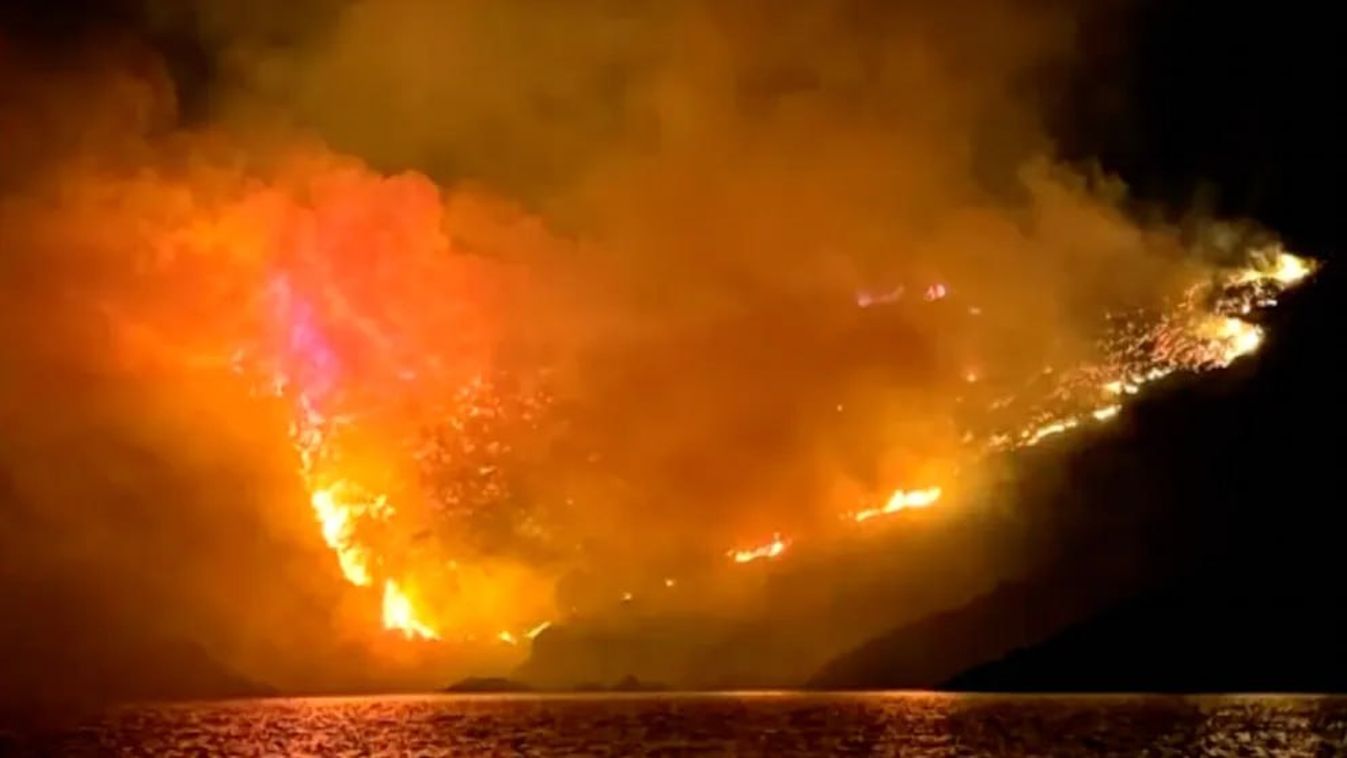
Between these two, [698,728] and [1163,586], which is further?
[1163,586]

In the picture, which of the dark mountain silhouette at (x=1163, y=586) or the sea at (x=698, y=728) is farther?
the dark mountain silhouette at (x=1163, y=586)

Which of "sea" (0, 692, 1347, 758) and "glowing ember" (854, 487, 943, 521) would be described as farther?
"glowing ember" (854, 487, 943, 521)

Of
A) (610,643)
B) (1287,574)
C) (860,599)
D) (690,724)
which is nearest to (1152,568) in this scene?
(1287,574)

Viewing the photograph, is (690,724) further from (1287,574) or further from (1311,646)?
(1287,574)

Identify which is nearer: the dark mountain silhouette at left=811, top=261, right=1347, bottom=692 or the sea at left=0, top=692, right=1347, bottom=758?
the sea at left=0, top=692, right=1347, bottom=758

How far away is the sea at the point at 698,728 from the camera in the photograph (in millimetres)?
53594

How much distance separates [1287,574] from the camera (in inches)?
5300

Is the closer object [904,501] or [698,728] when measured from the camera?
[698,728]

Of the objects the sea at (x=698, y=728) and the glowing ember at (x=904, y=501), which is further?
the glowing ember at (x=904, y=501)

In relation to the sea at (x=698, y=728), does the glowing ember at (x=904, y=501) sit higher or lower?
higher

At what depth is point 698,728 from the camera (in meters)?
64.4

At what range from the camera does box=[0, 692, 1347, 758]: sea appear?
53594mm

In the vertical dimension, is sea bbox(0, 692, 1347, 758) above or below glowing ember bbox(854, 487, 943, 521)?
below

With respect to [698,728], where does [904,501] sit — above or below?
above
